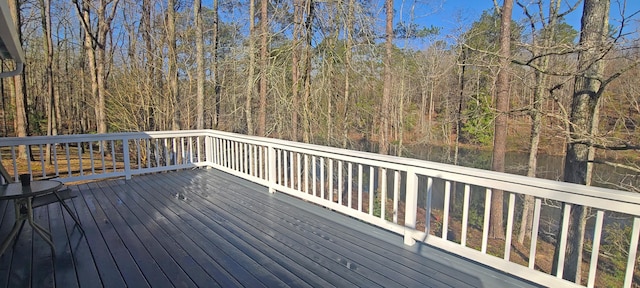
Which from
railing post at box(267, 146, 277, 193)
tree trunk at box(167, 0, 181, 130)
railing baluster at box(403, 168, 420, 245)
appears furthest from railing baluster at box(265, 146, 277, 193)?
tree trunk at box(167, 0, 181, 130)

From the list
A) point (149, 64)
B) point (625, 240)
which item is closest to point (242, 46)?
point (149, 64)

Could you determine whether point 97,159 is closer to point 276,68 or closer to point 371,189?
point 276,68

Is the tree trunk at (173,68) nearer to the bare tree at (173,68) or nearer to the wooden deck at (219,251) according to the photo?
the bare tree at (173,68)

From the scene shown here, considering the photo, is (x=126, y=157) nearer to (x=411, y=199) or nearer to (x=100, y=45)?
(x=411, y=199)

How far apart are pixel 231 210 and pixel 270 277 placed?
1.60 m

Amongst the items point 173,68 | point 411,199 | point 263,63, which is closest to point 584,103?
point 411,199

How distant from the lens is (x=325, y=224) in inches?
129

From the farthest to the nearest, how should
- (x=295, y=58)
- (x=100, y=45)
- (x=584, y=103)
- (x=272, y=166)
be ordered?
(x=100, y=45) < (x=295, y=58) < (x=584, y=103) < (x=272, y=166)

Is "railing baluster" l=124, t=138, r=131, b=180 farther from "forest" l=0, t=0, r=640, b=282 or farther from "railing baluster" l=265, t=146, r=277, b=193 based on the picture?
"forest" l=0, t=0, r=640, b=282

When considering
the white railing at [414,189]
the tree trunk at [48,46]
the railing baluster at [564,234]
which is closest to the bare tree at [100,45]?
the tree trunk at [48,46]

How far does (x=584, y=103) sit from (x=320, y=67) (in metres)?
4.61

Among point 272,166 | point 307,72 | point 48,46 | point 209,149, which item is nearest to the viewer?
point 272,166

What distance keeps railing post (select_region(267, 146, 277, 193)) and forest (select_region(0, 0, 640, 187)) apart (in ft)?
8.61

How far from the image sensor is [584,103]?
5168 mm
